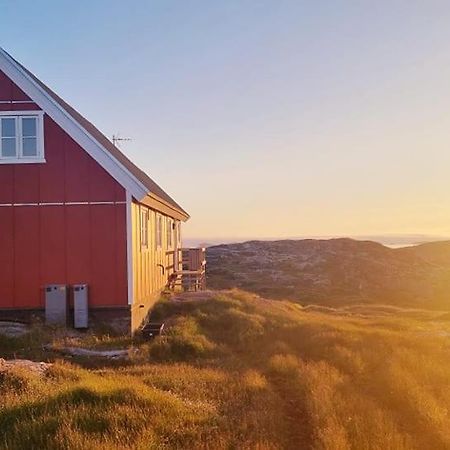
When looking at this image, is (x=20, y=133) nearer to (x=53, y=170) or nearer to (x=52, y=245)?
(x=53, y=170)

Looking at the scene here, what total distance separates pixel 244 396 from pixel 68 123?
30.0 ft

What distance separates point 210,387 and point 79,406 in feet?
9.61

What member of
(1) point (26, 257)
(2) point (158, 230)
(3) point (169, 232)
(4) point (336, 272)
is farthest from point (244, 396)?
(4) point (336, 272)

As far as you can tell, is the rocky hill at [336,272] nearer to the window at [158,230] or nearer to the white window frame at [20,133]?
the window at [158,230]

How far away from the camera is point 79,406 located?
757 centimetres

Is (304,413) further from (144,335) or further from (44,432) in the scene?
(144,335)

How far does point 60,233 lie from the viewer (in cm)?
1589

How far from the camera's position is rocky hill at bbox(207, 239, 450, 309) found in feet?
143

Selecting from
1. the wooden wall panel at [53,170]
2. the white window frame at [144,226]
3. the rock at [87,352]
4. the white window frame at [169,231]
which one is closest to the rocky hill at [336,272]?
the white window frame at [169,231]

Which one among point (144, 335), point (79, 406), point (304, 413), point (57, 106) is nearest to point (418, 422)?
point (304, 413)

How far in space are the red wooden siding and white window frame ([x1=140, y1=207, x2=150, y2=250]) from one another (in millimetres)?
2299

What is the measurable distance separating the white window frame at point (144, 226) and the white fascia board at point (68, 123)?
2.56 meters

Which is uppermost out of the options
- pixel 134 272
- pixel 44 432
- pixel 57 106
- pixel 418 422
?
pixel 57 106

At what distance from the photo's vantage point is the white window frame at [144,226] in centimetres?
1823
